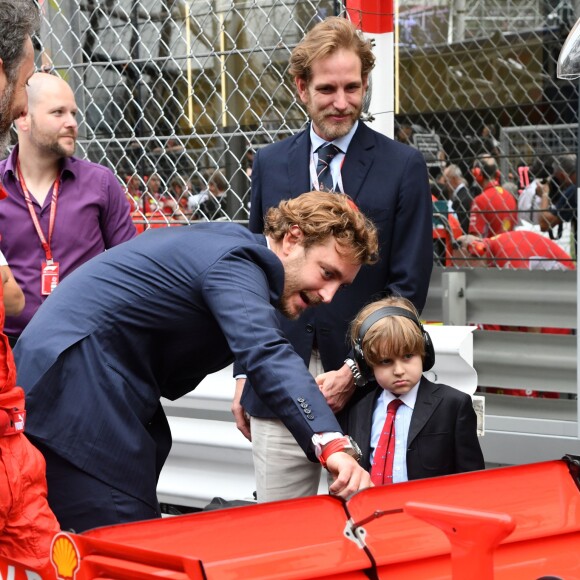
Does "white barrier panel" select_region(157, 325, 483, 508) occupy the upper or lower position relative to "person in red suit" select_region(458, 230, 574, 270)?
lower

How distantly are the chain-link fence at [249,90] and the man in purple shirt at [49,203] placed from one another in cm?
41

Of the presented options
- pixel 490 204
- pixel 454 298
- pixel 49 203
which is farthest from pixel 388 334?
pixel 490 204

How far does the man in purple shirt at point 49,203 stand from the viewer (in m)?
3.65

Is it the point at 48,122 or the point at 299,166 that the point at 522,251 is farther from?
the point at 48,122

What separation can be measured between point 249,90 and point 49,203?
8.73 feet

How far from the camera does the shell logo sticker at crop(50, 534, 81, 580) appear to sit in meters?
1.62

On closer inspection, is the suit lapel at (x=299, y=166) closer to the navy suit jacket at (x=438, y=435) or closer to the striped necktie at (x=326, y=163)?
the striped necktie at (x=326, y=163)

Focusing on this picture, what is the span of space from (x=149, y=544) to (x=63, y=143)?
7.73ft

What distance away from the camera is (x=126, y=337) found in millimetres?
2385

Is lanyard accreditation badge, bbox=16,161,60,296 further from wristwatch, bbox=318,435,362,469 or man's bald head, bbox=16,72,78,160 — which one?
wristwatch, bbox=318,435,362,469

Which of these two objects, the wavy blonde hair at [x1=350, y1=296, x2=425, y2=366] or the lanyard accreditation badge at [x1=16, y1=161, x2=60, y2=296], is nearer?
the wavy blonde hair at [x1=350, y1=296, x2=425, y2=366]

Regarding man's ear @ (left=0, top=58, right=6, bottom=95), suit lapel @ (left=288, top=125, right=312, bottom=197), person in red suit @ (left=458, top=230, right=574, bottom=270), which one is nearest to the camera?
man's ear @ (left=0, top=58, right=6, bottom=95)

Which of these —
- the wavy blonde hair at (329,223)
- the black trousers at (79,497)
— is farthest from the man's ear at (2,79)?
the black trousers at (79,497)

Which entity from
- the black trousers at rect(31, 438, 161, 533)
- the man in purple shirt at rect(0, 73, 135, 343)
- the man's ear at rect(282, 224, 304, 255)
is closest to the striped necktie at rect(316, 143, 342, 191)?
the man's ear at rect(282, 224, 304, 255)
